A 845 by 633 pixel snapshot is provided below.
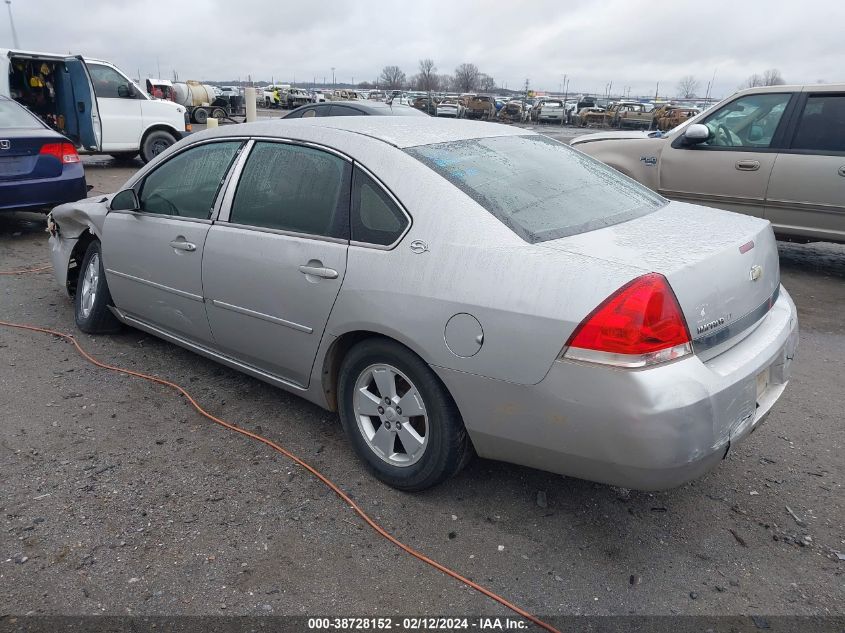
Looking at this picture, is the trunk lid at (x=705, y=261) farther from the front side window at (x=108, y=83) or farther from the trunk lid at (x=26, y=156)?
the front side window at (x=108, y=83)

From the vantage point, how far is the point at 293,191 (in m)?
3.20

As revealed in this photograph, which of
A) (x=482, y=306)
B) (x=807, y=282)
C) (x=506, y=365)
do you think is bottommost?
(x=807, y=282)

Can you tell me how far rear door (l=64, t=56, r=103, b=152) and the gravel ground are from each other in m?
9.68

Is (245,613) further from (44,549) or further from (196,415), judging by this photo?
(196,415)

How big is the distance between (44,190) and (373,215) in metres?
5.86

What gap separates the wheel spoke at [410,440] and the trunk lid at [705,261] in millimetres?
948

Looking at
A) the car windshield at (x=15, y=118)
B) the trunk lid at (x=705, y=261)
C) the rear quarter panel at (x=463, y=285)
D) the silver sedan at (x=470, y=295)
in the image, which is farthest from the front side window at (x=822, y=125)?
the car windshield at (x=15, y=118)

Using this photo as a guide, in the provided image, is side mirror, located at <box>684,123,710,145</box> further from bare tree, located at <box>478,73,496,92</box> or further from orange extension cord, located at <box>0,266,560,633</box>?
bare tree, located at <box>478,73,496,92</box>

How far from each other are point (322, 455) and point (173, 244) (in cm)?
146

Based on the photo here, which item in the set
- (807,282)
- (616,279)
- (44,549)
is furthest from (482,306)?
(807,282)

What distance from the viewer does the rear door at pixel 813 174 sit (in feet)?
19.9

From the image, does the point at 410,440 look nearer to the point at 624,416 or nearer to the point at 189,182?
the point at 624,416

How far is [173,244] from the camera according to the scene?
367 cm

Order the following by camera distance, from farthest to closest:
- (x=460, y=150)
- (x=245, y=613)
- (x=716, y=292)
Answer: (x=460, y=150)
(x=716, y=292)
(x=245, y=613)
